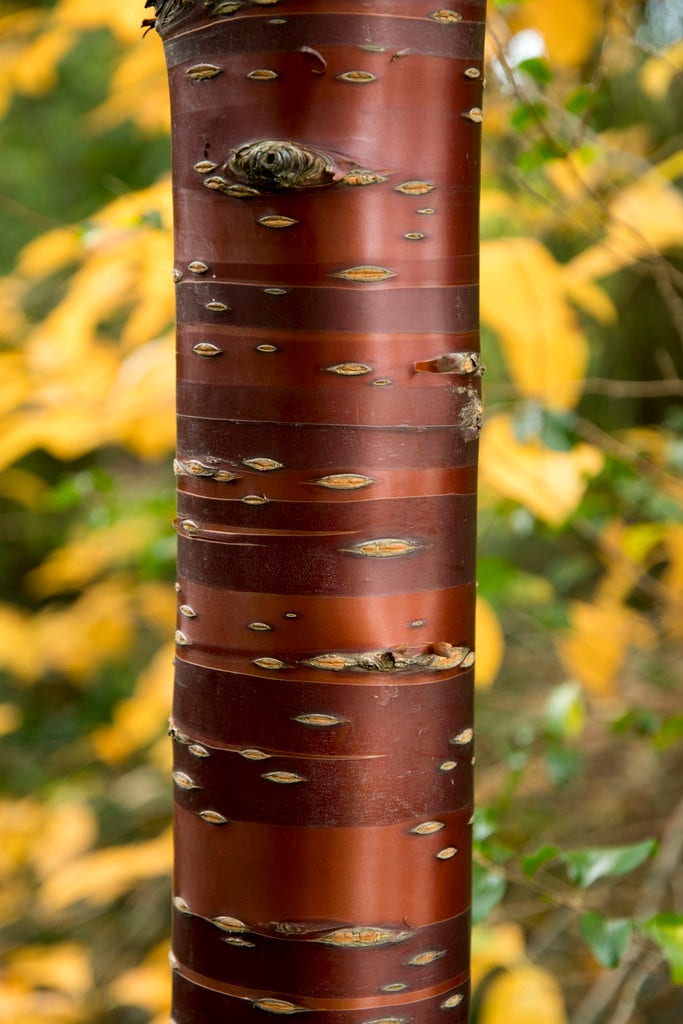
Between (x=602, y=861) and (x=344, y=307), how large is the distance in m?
0.47

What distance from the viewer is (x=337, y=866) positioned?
17.0 inches

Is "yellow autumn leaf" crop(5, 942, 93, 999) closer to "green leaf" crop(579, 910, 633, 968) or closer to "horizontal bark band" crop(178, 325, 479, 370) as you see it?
"green leaf" crop(579, 910, 633, 968)

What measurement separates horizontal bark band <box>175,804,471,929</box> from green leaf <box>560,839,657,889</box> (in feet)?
0.83

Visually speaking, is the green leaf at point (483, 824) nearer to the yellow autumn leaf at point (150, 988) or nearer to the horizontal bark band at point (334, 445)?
the horizontal bark band at point (334, 445)

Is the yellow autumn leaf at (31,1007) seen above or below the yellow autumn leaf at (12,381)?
below

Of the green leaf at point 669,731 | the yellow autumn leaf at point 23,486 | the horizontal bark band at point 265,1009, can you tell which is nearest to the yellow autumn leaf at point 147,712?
the green leaf at point 669,731

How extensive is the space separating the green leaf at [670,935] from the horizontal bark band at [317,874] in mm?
244

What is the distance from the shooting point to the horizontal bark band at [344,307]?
41cm

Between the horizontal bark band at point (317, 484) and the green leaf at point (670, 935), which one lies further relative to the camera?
the green leaf at point (670, 935)

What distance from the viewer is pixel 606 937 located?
66 cm

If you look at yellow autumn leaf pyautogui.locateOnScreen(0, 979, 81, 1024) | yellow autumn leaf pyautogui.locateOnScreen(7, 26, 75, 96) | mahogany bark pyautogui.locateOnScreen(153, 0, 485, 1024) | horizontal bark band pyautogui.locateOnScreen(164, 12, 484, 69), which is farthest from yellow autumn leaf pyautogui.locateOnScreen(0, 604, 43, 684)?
horizontal bark band pyautogui.locateOnScreen(164, 12, 484, 69)

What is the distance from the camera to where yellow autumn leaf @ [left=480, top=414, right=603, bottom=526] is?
1.05 m

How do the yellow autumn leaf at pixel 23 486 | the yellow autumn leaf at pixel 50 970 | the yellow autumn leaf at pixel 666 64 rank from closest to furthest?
1. the yellow autumn leaf at pixel 666 64
2. the yellow autumn leaf at pixel 50 970
3. the yellow autumn leaf at pixel 23 486

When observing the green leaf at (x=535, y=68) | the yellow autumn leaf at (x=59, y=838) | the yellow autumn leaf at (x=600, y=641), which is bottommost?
the yellow autumn leaf at (x=59, y=838)
